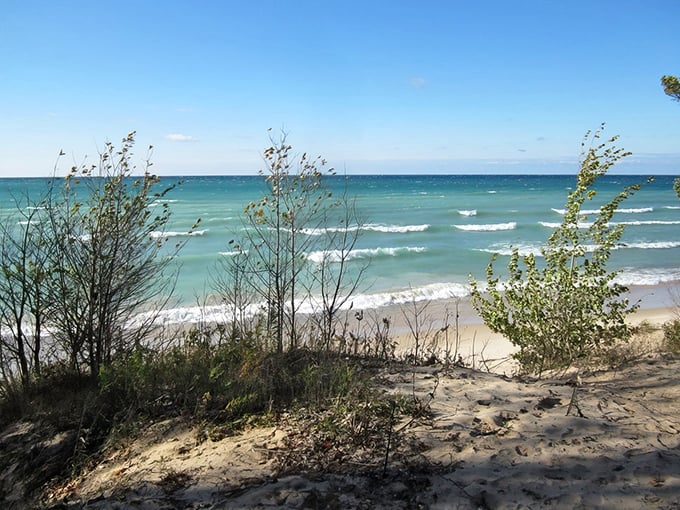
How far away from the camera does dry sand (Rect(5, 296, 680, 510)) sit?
3.25 meters

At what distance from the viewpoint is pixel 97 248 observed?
6133 millimetres

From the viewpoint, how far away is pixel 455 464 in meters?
3.62

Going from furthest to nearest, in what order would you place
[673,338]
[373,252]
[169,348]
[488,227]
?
[488,227], [373,252], [673,338], [169,348]

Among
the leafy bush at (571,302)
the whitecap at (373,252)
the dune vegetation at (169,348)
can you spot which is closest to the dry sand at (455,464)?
the dune vegetation at (169,348)

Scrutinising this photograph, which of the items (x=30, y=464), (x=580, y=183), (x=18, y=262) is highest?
(x=580, y=183)

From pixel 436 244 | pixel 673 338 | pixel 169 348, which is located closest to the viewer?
pixel 169 348

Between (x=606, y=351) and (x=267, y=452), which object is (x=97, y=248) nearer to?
(x=267, y=452)

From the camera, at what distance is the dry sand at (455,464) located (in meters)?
3.25

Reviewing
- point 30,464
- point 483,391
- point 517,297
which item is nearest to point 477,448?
point 483,391

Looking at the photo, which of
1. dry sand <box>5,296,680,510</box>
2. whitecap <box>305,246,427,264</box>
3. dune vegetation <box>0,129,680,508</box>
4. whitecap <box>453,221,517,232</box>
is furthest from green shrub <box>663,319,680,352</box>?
whitecap <box>453,221,517,232</box>

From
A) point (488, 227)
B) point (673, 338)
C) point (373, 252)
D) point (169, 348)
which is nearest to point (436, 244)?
point (373, 252)

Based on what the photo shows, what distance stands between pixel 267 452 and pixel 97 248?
3610 millimetres

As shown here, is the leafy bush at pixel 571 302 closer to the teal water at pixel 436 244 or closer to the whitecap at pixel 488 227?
the teal water at pixel 436 244

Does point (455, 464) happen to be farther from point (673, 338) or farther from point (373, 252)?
point (373, 252)
